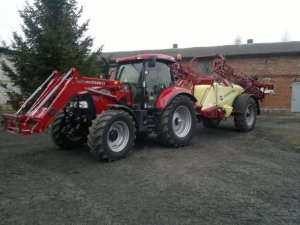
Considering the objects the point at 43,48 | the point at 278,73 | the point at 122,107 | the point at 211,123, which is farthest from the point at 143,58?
the point at 278,73

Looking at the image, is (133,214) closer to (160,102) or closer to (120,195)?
(120,195)

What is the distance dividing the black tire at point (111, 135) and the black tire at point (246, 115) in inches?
196

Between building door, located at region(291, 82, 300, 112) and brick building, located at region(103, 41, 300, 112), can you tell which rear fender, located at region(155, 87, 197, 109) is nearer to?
brick building, located at region(103, 41, 300, 112)

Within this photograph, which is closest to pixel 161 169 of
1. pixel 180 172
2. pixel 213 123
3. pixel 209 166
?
pixel 180 172

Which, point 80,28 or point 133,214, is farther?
point 80,28

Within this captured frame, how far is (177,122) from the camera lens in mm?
8031

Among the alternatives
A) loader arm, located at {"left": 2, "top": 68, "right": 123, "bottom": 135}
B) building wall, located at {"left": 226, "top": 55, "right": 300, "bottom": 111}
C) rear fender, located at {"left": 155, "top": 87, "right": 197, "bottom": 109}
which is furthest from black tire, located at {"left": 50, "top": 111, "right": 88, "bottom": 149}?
building wall, located at {"left": 226, "top": 55, "right": 300, "bottom": 111}

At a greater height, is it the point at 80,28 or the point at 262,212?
the point at 80,28

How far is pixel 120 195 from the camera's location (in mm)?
4289

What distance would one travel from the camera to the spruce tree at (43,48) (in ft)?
39.3

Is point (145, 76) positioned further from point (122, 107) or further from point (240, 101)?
point (240, 101)

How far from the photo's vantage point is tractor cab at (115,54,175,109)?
7.34 meters

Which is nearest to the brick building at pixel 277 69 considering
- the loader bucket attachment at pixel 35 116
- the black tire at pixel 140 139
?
the black tire at pixel 140 139

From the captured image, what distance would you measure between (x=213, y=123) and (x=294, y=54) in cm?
1290
